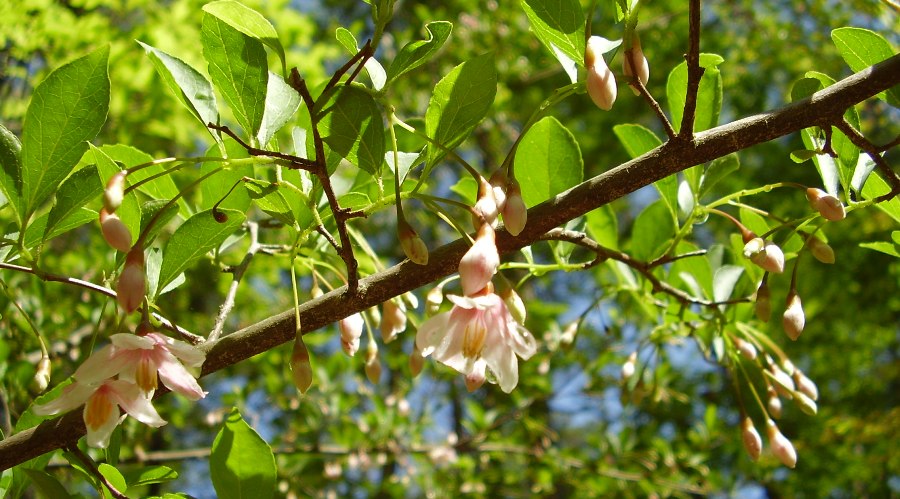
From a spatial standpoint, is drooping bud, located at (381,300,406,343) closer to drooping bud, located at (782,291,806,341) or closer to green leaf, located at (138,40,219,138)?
green leaf, located at (138,40,219,138)

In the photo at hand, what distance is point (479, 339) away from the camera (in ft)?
3.34

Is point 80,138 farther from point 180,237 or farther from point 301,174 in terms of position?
point 301,174

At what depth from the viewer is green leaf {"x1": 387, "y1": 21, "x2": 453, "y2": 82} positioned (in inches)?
36.8

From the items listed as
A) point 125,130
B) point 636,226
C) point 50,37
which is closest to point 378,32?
point 636,226

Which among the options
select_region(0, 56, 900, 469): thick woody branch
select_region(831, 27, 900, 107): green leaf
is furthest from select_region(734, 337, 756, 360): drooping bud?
select_region(0, 56, 900, 469): thick woody branch

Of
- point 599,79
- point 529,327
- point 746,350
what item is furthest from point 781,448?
point 529,327

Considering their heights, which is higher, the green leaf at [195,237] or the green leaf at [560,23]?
the green leaf at [560,23]

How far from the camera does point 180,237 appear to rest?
1108 millimetres

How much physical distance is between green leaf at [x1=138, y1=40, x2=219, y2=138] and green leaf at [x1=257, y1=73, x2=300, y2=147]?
0.23 feet

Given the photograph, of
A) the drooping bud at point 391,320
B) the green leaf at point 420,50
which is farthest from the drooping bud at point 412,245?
the drooping bud at point 391,320

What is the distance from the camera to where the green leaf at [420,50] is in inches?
36.8

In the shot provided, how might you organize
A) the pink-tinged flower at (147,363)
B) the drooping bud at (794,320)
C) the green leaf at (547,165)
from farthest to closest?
1. the green leaf at (547,165)
2. the drooping bud at (794,320)
3. the pink-tinged flower at (147,363)

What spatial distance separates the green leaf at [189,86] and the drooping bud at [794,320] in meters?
0.93

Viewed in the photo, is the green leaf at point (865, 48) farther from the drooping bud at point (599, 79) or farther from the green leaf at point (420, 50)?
the green leaf at point (420, 50)
